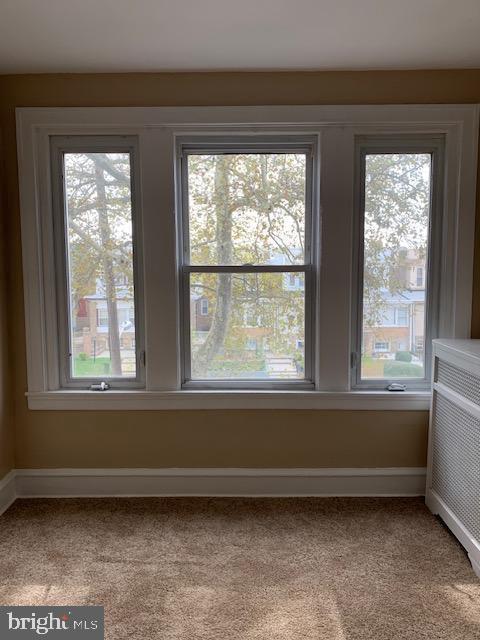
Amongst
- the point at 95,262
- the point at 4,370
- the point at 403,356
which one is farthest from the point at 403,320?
the point at 4,370

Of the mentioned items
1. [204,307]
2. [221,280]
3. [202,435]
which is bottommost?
[202,435]

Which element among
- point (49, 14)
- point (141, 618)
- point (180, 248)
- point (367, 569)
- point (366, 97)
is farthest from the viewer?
point (180, 248)

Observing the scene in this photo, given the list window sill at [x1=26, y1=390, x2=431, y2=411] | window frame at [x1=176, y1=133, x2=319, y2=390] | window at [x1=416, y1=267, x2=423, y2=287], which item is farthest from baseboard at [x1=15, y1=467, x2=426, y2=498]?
window at [x1=416, y1=267, x2=423, y2=287]

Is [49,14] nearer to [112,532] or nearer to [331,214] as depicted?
[331,214]

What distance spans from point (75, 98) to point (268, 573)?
2565 millimetres

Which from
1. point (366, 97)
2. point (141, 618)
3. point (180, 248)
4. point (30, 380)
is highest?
point (366, 97)

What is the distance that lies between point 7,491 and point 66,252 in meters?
1.40

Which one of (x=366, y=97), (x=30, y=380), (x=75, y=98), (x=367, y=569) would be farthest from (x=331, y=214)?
(x=30, y=380)

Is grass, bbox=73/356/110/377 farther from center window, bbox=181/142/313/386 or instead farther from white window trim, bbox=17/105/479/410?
center window, bbox=181/142/313/386

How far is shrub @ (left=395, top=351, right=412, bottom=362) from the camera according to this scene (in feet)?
8.65

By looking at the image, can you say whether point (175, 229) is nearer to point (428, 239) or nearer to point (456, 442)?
point (428, 239)

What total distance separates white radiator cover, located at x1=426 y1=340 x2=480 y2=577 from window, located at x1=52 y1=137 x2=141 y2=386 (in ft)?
5.58

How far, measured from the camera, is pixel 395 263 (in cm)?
258

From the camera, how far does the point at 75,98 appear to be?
2.44 meters
